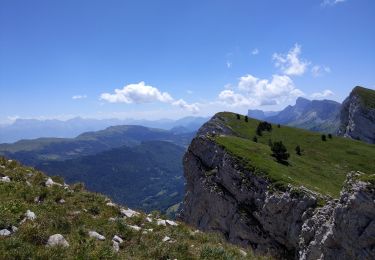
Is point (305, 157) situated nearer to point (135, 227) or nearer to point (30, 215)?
point (135, 227)

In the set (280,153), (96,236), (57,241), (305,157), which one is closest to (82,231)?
(96,236)

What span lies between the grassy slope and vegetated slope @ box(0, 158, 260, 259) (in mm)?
38546

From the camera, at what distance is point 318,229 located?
4150cm

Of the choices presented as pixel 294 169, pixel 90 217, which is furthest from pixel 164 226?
pixel 294 169

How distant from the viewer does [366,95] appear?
584ft

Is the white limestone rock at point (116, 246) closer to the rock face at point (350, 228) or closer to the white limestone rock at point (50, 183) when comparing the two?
the white limestone rock at point (50, 183)

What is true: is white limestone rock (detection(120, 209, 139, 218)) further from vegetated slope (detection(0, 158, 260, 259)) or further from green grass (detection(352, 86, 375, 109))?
green grass (detection(352, 86, 375, 109))

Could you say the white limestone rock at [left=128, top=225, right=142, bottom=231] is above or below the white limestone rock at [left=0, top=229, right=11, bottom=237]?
below

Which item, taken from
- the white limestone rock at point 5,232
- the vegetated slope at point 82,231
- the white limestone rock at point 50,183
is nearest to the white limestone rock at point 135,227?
the vegetated slope at point 82,231

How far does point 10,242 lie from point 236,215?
5170 cm

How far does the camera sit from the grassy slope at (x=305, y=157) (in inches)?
2267

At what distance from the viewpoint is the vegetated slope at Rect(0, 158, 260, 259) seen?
1183cm

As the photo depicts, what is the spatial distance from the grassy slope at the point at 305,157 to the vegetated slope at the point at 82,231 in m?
38.5

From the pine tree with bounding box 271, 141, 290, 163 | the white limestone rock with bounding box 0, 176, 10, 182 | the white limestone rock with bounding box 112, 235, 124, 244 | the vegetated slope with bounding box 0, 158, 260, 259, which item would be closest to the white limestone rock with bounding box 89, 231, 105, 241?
the vegetated slope with bounding box 0, 158, 260, 259
